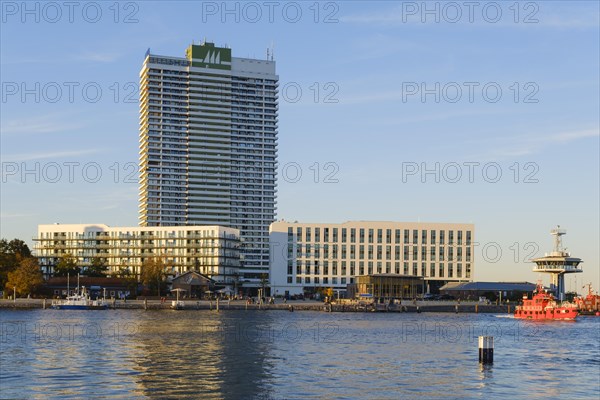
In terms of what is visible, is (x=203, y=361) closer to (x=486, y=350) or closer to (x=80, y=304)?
(x=486, y=350)

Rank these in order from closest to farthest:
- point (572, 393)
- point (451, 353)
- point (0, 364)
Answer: point (572, 393) → point (0, 364) → point (451, 353)

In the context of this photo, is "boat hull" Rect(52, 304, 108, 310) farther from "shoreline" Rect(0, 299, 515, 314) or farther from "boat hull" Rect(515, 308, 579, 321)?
"boat hull" Rect(515, 308, 579, 321)

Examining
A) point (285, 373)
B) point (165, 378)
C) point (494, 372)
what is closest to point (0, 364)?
point (165, 378)

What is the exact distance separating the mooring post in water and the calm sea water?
1.64 meters

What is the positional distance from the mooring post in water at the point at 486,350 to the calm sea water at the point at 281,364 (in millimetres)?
1637

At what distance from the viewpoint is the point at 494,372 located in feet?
217

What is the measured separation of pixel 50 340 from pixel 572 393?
56.4m

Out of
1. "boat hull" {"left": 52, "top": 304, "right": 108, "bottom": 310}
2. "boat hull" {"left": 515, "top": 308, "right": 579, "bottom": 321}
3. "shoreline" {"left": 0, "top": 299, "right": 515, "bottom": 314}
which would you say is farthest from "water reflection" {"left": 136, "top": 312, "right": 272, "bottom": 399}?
"boat hull" {"left": 515, "top": 308, "right": 579, "bottom": 321}

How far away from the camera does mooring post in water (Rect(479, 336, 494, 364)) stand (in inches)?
2800

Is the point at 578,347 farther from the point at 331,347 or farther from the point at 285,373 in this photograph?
the point at 285,373

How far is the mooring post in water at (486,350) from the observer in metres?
71.1

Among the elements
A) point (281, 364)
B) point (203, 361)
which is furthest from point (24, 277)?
point (281, 364)

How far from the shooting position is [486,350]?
71.9 metres

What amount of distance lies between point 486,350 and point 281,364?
→ 1856 cm
